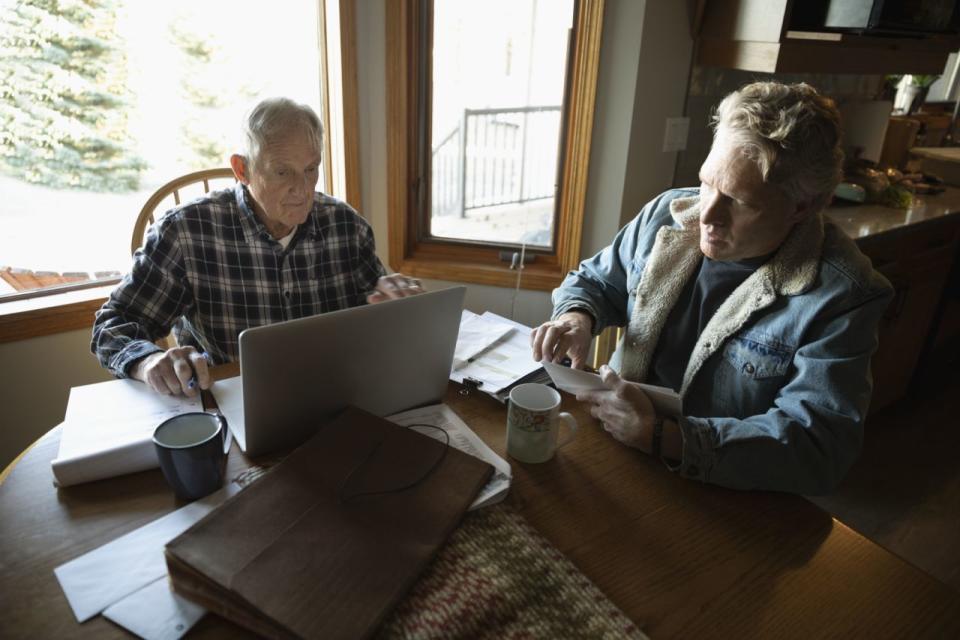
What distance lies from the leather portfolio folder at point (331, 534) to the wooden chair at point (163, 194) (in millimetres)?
918

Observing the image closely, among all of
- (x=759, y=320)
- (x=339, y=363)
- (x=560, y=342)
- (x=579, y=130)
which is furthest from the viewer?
(x=579, y=130)

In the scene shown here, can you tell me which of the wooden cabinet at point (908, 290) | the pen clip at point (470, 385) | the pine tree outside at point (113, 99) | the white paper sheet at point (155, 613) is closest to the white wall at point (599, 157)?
the pine tree outside at point (113, 99)

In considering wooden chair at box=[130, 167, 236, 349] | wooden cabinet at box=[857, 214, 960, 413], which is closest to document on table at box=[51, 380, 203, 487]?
wooden chair at box=[130, 167, 236, 349]

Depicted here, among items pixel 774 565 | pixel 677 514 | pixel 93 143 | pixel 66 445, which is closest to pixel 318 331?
pixel 66 445

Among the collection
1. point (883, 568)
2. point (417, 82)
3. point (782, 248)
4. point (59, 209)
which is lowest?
point (883, 568)

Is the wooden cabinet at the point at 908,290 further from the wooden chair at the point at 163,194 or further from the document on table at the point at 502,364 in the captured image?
the wooden chair at the point at 163,194

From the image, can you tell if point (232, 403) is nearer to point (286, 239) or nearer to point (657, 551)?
point (286, 239)

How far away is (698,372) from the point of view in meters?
1.21

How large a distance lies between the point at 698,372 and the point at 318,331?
0.75m

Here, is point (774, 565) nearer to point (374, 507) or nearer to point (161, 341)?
point (374, 507)

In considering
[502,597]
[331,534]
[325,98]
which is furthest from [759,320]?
[325,98]

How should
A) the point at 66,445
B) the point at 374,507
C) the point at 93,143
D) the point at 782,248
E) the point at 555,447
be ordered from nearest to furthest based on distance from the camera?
the point at 374,507 < the point at 66,445 < the point at 555,447 < the point at 782,248 < the point at 93,143

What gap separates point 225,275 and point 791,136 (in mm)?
1156

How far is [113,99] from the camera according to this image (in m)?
1.84
